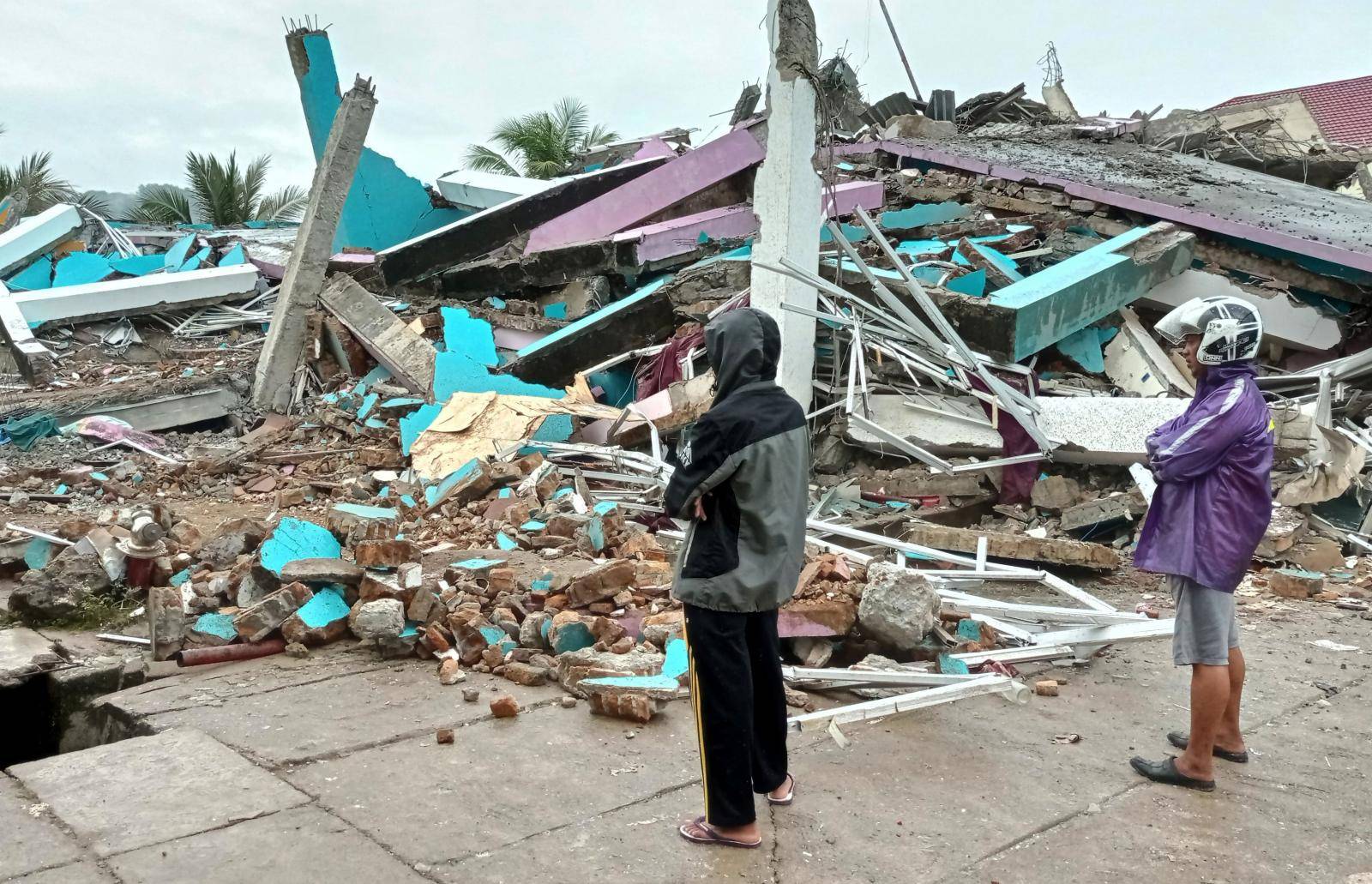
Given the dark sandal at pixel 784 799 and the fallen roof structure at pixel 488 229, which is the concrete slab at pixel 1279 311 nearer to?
the fallen roof structure at pixel 488 229

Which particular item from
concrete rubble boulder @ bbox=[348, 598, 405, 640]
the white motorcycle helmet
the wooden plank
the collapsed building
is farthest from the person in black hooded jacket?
the wooden plank

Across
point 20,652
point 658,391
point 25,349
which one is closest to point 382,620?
point 20,652

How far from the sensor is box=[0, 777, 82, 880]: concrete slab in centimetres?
280

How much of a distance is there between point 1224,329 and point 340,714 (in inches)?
136

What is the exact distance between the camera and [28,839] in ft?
9.64

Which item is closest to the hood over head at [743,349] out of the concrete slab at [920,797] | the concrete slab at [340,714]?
the concrete slab at [920,797]

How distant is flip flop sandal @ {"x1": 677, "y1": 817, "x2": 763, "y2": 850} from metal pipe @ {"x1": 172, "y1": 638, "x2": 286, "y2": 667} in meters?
2.59

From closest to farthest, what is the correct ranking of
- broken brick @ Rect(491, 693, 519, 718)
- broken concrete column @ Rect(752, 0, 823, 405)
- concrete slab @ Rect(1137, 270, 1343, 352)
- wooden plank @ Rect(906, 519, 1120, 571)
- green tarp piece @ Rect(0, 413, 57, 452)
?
broken brick @ Rect(491, 693, 519, 718) < wooden plank @ Rect(906, 519, 1120, 571) < broken concrete column @ Rect(752, 0, 823, 405) < concrete slab @ Rect(1137, 270, 1343, 352) < green tarp piece @ Rect(0, 413, 57, 452)

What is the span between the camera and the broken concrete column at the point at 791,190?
7887mm

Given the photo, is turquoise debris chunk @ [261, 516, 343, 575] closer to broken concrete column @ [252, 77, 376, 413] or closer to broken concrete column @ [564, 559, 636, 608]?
broken concrete column @ [564, 559, 636, 608]

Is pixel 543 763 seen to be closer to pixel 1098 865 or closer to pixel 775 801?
pixel 775 801

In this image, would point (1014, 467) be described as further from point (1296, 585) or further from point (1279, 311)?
point (1279, 311)

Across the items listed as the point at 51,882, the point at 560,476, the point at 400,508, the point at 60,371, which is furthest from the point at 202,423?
the point at 51,882

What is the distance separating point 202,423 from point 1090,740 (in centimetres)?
1012
